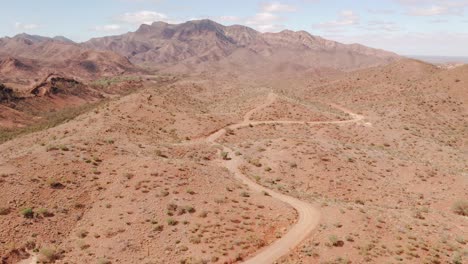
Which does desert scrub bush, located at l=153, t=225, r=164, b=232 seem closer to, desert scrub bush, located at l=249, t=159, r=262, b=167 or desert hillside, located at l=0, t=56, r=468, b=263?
desert hillside, located at l=0, t=56, r=468, b=263

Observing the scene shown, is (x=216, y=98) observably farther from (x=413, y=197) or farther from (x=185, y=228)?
(x=185, y=228)

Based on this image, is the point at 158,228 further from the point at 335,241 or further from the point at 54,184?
the point at 335,241

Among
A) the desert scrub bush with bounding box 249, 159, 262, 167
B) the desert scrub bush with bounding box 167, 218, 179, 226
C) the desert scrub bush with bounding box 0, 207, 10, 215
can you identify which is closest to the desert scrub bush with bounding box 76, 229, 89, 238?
the desert scrub bush with bounding box 0, 207, 10, 215

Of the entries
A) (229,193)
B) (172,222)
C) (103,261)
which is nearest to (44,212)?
(103,261)

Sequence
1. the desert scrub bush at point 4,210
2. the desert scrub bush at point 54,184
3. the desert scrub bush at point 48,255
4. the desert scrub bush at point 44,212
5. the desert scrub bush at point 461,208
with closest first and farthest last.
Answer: the desert scrub bush at point 48,255, the desert scrub bush at point 4,210, the desert scrub bush at point 44,212, the desert scrub bush at point 54,184, the desert scrub bush at point 461,208

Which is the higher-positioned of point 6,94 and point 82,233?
point 6,94

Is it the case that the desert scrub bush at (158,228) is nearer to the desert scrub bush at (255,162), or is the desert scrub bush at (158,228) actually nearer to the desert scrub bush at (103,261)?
the desert scrub bush at (103,261)

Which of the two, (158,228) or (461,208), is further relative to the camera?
(461,208)

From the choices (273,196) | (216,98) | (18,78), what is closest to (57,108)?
(216,98)

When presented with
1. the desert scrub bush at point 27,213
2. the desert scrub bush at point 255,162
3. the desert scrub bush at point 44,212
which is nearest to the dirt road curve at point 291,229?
the desert scrub bush at point 255,162
